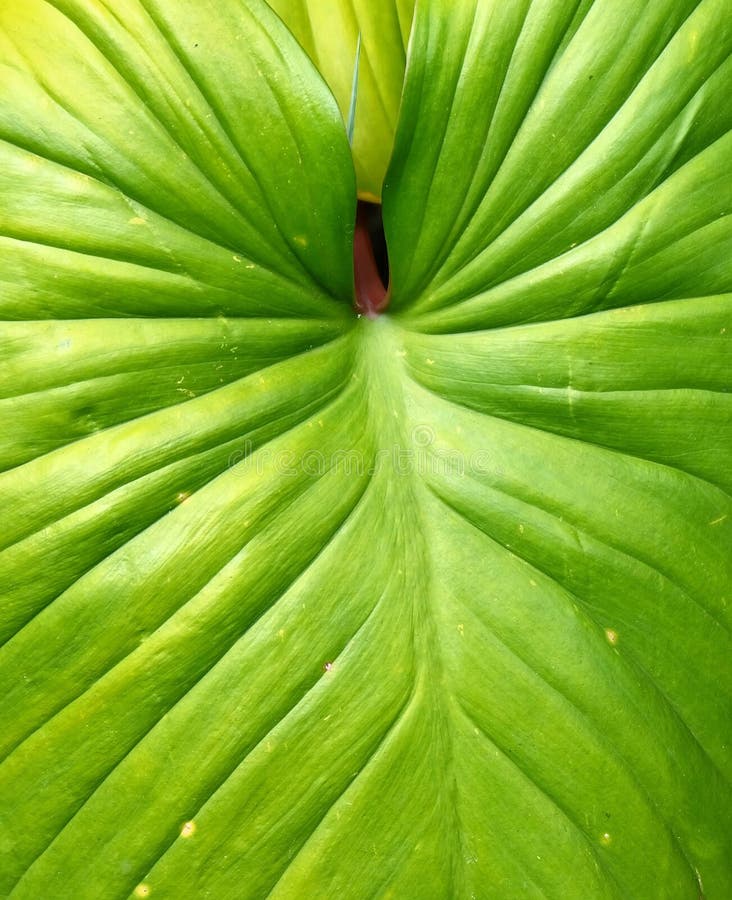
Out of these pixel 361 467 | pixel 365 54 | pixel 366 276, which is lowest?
pixel 361 467

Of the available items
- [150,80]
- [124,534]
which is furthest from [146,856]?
[150,80]

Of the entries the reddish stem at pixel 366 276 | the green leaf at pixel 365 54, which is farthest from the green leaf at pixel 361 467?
the green leaf at pixel 365 54

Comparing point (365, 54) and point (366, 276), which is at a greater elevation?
point (365, 54)

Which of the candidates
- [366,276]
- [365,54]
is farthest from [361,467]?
[365,54]

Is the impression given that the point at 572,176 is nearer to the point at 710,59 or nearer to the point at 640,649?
the point at 710,59

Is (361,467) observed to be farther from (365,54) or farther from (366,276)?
(365,54)

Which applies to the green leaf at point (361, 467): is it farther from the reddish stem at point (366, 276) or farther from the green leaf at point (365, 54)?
the green leaf at point (365, 54)
